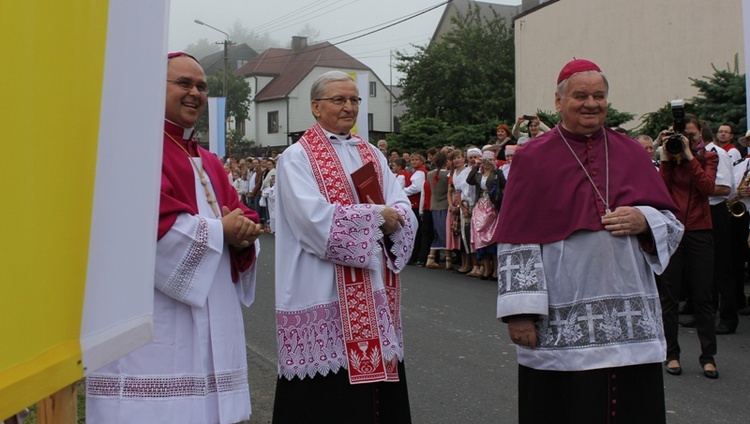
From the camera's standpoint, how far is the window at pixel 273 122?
203 feet

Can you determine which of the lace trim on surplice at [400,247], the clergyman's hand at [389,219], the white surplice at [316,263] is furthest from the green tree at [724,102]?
the white surplice at [316,263]

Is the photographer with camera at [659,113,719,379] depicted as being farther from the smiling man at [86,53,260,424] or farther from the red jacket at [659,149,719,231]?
the smiling man at [86,53,260,424]

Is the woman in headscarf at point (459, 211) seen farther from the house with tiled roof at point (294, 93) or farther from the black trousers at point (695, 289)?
the house with tiled roof at point (294, 93)

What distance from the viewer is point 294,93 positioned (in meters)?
60.4

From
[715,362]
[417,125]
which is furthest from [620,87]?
[715,362]

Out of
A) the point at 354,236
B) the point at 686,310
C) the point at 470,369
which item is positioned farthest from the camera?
the point at 686,310

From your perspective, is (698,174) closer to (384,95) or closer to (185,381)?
(185,381)

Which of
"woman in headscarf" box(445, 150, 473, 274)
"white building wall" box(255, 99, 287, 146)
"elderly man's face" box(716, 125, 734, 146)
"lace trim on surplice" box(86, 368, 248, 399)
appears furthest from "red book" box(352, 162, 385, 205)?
"white building wall" box(255, 99, 287, 146)

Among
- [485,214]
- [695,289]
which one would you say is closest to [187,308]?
[695,289]

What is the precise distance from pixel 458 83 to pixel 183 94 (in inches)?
1499

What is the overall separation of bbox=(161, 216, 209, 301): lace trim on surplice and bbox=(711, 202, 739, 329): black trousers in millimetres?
6361

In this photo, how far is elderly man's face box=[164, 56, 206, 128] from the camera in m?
3.46

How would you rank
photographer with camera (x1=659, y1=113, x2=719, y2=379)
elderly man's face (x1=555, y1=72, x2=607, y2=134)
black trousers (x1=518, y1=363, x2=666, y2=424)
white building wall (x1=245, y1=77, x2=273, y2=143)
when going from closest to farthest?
black trousers (x1=518, y1=363, x2=666, y2=424), elderly man's face (x1=555, y1=72, x2=607, y2=134), photographer with camera (x1=659, y1=113, x2=719, y2=379), white building wall (x1=245, y1=77, x2=273, y2=143)

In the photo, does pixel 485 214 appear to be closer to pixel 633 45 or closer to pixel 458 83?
pixel 633 45
